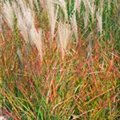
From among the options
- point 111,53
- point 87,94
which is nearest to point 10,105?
point 87,94

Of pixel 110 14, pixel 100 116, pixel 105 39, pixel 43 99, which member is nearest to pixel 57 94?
pixel 43 99

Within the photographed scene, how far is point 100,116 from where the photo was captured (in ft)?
8.60

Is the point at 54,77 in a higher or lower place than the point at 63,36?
lower

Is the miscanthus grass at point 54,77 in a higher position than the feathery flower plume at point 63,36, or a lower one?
lower

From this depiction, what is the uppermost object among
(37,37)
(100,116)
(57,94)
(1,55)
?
(37,37)

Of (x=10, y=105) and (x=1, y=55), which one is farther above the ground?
(x=1, y=55)

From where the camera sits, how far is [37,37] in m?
2.42

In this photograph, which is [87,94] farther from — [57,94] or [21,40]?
[21,40]

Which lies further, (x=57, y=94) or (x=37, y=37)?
(x=57, y=94)

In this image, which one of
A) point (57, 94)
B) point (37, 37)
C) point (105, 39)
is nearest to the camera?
point (37, 37)

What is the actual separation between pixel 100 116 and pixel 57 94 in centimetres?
31

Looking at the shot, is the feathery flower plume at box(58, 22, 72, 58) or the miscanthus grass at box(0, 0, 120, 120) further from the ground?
the feathery flower plume at box(58, 22, 72, 58)

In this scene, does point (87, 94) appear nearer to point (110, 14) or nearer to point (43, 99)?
point (43, 99)

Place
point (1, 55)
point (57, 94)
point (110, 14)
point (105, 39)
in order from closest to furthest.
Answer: point (57, 94), point (1, 55), point (105, 39), point (110, 14)
